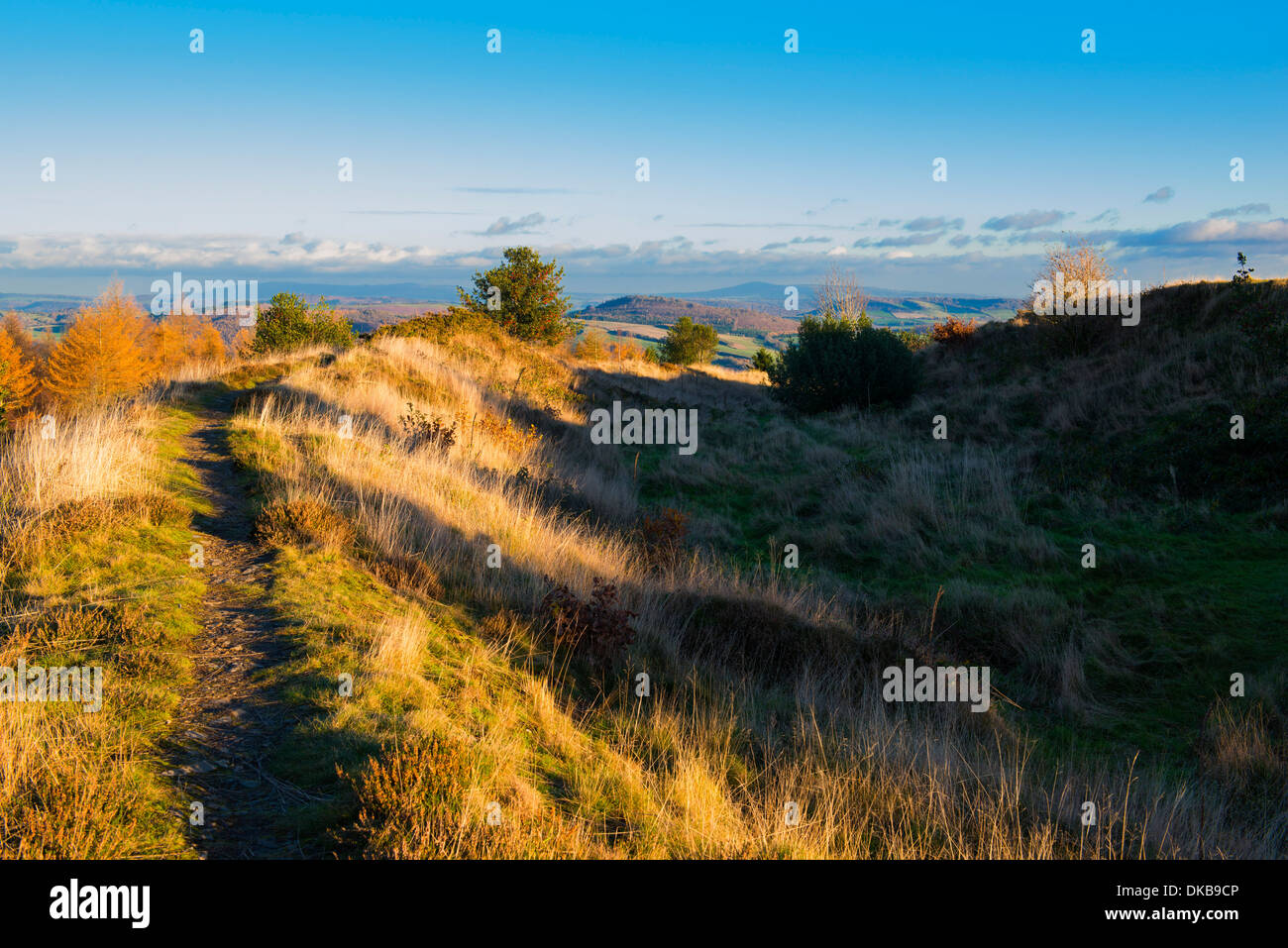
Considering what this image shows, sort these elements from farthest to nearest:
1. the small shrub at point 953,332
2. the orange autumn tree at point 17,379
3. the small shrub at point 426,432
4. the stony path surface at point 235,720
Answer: the orange autumn tree at point 17,379, the small shrub at point 953,332, the small shrub at point 426,432, the stony path surface at point 235,720

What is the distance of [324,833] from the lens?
10.1ft

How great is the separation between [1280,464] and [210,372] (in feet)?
72.5

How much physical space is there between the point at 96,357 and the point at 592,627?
61250 mm

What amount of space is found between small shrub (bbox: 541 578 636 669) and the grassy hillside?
39 mm

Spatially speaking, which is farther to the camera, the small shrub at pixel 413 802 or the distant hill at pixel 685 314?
the distant hill at pixel 685 314

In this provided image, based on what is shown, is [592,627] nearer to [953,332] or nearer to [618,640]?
[618,640]

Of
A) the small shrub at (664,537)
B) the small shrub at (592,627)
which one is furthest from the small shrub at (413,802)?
the small shrub at (664,537)

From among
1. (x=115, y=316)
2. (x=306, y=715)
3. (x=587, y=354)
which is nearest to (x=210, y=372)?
(x=306, y=715)

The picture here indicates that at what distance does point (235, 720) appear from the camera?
155 inches

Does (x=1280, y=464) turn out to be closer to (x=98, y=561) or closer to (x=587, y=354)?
(x=98, y=561)

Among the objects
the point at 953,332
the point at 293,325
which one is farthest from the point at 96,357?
the point at 953,332

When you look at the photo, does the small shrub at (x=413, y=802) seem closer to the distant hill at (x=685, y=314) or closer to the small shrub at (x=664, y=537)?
the small shrub at (x=664, y=537)

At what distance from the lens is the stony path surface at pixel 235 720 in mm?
3055

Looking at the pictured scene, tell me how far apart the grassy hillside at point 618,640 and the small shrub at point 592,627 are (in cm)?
4
